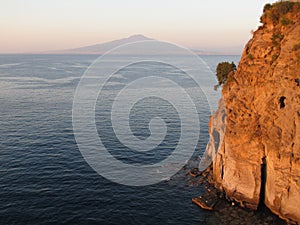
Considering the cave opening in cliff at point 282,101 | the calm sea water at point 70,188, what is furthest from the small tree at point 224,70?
the calm sea water at point 70,188

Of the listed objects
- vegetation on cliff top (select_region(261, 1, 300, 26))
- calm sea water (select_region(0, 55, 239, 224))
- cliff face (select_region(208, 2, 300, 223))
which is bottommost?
calm sea water (select_region(0, 55, 239, 224))

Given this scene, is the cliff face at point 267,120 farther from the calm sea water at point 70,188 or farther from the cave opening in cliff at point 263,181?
the calm sea water at point 70,188

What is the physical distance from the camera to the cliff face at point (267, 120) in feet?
144

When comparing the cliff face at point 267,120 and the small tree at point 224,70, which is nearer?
the cliff face at point 267,120

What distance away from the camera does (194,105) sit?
413ft

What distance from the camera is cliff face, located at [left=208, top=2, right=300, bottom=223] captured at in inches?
1725

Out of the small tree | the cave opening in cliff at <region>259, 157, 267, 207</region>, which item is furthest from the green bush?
the cave opening in cliff at <region>259, 157, 267, 207</region>

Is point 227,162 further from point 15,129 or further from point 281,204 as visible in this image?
point 15,129

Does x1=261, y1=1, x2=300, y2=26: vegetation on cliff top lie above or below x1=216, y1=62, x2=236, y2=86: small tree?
above

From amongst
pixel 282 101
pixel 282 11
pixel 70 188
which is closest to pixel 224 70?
pixel 282 11

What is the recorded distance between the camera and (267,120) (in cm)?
4697

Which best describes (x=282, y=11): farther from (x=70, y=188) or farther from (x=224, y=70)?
(x=70, y=188)

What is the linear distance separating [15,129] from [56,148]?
2227cm

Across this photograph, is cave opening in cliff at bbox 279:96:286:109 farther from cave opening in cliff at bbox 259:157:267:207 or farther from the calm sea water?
the calm sea water
